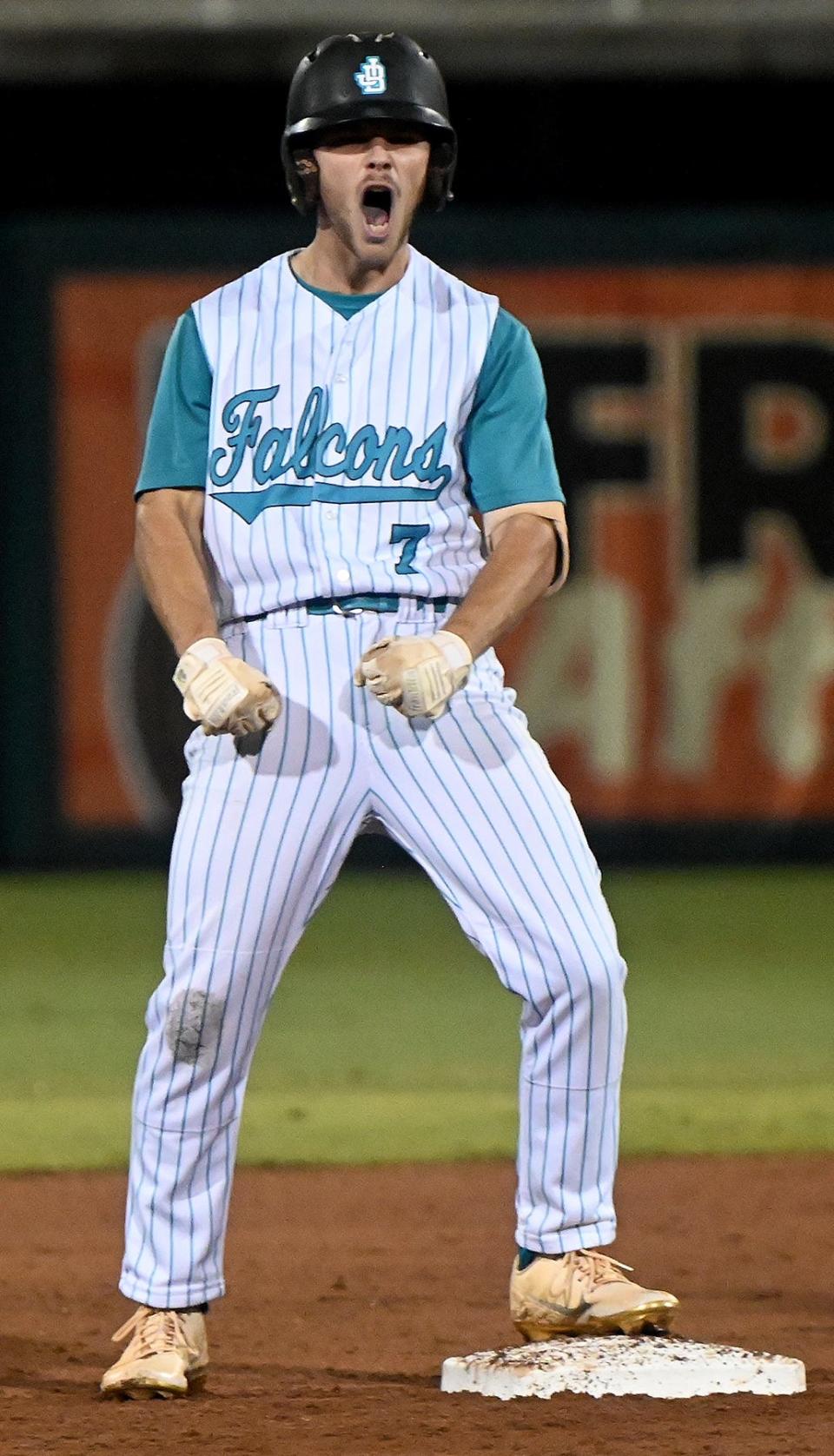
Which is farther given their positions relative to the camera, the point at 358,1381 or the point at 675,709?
the point at 675,709

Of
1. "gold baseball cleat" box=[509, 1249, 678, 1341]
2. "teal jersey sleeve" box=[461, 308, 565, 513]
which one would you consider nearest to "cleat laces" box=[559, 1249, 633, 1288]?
"gold baseball cleat" box=[509, 1249, 678, 1341]

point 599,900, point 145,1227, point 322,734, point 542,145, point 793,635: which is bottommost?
point 145,1227

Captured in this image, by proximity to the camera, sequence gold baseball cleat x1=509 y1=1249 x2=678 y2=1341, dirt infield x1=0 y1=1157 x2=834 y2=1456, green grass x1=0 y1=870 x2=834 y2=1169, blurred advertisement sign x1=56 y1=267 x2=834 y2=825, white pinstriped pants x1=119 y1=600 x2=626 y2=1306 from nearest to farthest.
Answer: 1. dirt infield x1=0 y1=1157 x2=834 y2=1456
2. white pinstriped pants x1=119 y1=600 x2=626 y2=1306
3. gold baseball cleat x1=509 y1=1249 x2=678 y2=1341
4. green grass x1=0 y1=870 x2=834 y2=1169
5. blurred advertisement sign x1=56 y1=267 x2=834 y2=825

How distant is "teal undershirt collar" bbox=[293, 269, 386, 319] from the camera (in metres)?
3.37

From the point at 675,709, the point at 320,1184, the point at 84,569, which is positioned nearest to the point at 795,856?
the point at 675,709

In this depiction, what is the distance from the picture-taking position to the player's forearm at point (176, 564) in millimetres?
3240

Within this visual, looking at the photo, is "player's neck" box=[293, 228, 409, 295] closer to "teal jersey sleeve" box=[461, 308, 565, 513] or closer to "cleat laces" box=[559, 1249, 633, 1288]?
"teal jersey sleeve" box=[461, 308, 565, 513]

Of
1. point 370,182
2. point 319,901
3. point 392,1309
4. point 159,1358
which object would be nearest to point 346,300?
point 370,182

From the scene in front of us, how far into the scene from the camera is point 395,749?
10.6ft

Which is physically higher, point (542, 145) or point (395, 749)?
point (542, 145)

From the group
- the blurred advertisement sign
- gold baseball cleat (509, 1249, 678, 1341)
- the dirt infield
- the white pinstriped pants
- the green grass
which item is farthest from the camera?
→ the blurred advertisement sign

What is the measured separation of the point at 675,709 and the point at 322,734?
25.7 ft

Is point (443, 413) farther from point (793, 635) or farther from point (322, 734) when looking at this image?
point (793, 635)

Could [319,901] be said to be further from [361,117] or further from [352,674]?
[361,117]
